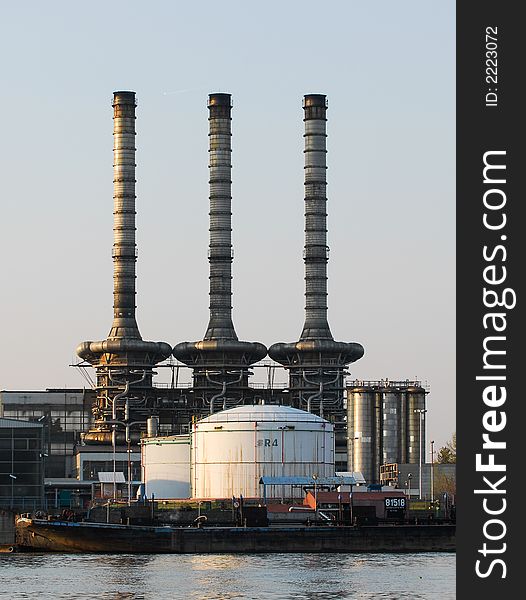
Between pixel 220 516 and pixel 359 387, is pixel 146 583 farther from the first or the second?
pixel 359 387

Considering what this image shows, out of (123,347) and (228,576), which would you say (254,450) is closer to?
(123,347)

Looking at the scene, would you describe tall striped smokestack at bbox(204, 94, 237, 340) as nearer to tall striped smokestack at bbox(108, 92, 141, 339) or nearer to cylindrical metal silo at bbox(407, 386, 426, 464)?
tall striped smokestack at bbox(108, 92, 141, 339)

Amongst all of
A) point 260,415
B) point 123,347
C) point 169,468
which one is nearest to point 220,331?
point 123,347

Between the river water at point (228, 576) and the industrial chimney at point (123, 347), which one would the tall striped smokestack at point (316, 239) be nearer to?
the industrial chimney at point (123, 347)

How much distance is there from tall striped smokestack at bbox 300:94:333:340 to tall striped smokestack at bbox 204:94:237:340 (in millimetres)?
7508

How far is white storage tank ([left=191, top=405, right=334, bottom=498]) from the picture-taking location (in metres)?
110

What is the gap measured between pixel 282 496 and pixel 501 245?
87.3m

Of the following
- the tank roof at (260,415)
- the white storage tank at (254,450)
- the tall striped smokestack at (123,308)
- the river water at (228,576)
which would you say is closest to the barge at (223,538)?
the river water at (228,576)

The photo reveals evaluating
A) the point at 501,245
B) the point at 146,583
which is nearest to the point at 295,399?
the point at 146,583

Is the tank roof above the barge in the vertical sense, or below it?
above

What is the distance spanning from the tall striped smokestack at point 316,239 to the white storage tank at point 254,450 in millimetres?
27306

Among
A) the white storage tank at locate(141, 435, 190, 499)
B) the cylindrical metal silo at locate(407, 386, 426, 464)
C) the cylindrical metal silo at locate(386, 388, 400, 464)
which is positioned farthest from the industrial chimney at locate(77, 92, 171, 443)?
the cylindrical metal silo at locate(407, 386, 426, 464)

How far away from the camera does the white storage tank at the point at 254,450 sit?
360ft

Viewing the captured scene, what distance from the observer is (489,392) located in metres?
21.7
